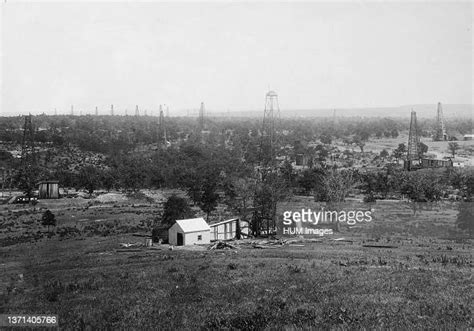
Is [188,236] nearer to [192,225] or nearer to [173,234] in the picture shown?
[192,225]

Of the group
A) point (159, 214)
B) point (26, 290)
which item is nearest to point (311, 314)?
point (26, 290)

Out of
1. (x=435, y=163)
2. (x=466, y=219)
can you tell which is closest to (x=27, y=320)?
(x=466, y=219)

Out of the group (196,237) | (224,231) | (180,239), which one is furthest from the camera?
(224,231)

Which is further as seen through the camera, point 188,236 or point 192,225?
point 192,225

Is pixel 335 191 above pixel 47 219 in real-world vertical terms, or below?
above

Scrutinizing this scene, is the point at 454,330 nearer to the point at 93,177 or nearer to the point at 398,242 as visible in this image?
the point at 398,242

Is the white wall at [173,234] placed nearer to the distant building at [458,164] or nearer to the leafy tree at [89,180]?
the leafy tree at [89,180]
